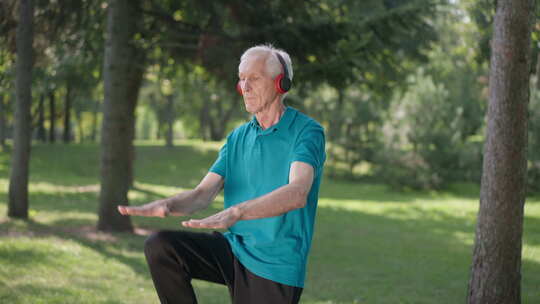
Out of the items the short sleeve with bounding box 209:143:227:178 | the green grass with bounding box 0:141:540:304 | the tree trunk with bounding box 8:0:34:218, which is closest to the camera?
the short sleeve with bounding box 209:143:227:178

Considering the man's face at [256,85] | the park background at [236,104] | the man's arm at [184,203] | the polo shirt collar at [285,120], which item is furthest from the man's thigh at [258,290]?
the park background at [236,104]

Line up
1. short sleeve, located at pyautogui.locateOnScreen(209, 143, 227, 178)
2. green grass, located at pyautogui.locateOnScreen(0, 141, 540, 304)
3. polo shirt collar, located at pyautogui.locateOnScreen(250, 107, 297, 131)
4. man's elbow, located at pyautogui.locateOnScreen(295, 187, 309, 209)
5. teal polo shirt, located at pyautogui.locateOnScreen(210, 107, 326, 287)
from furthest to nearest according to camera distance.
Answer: green grass, located at pyautogui.locateOnScreen(0, 141, 540, 304), short sleeve, located at pyautogui.locateOnScreen(209, 143, 227, 178), polo shirt collar, located at pyautogui.locateOnScreen(250, 107, 297, 131), teal polo shirt, located at pyautogui.locateOnScreen(210, 107, 326, 287), man's elbow, located at pyautogui.locateOnScreen(295, 187, 309, 209)

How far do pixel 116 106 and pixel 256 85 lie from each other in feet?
26.5

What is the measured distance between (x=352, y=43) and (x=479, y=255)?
522 cm

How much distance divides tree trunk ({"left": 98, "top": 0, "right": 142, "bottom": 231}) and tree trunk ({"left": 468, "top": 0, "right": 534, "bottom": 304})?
6.90 meters

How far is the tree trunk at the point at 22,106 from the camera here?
11203 mm

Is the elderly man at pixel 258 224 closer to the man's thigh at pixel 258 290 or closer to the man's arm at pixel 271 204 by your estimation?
the man's thigh at pixel 258 290

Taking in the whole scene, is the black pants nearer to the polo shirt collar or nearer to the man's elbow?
the man's elbow

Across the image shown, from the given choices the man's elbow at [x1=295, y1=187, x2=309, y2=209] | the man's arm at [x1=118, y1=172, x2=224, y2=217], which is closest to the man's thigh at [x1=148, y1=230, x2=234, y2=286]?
the man's arm at [x1=118, y1=172, x2=224, y2=217]

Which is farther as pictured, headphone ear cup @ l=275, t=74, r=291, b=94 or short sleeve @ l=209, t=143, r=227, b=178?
short sleeve @ l=209, t=143, r=227, b=178

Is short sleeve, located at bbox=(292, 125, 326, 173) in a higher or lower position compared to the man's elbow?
higher

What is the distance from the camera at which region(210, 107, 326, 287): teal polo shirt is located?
10.2 feet

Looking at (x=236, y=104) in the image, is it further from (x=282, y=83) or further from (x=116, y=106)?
(x=282, y=83)

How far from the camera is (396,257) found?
1070 cm
